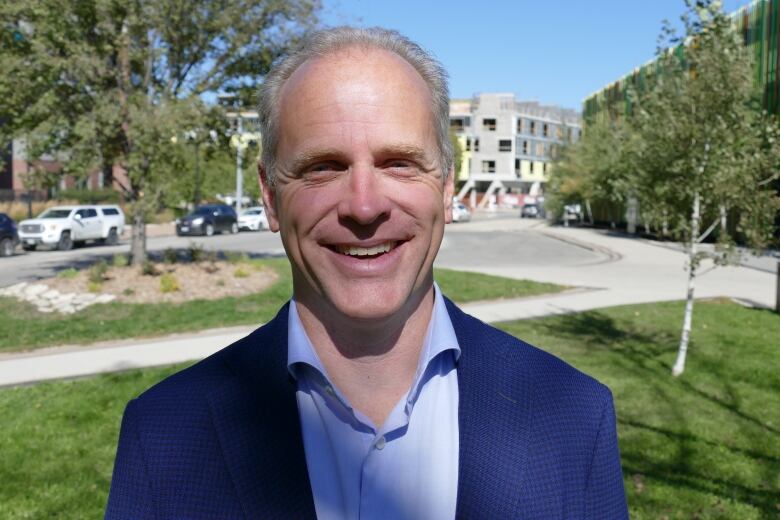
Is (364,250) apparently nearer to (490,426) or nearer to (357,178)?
(357,178)

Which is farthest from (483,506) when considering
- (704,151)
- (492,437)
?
(704,151)

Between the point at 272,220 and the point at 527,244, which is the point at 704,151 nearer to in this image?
the point at 272,220

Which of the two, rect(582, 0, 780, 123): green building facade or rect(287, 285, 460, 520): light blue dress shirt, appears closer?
rect(287, 285, 460, 520): light blue dress shirt

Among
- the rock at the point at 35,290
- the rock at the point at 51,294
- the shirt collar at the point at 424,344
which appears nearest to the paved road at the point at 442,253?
the rock at the point at 35,290

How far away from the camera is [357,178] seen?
1436mm

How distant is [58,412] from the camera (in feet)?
21.7

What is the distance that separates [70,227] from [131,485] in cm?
2824

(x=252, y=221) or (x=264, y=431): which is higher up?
(x=264, y=431)

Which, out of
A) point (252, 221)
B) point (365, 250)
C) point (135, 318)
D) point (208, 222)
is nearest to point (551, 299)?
point (135, 318)

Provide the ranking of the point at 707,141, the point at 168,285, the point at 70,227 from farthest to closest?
the point at 70,227
the point at 168,285
the point at 707,141

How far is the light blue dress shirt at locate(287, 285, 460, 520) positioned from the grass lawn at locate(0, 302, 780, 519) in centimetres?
372

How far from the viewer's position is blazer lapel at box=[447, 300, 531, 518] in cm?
146

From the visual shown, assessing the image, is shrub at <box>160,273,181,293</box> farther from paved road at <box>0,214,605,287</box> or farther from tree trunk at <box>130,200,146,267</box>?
paved road at <box>0,214,605,287</box>

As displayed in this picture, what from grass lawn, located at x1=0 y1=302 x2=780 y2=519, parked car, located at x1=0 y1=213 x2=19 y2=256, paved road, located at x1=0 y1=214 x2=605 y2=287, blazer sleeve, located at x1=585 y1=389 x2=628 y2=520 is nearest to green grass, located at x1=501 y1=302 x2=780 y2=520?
grass lawn, located at x1=0 y1=302 x2=780 y2=519
